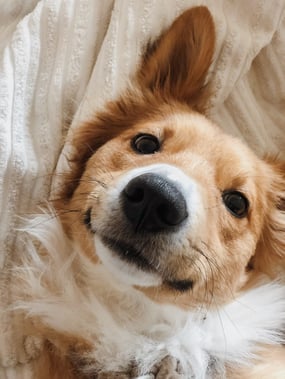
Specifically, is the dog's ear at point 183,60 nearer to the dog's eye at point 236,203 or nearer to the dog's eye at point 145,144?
the dog's eye at point 145,144

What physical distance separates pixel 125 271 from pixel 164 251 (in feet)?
0.36

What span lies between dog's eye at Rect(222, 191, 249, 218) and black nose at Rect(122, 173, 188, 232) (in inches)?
11.4

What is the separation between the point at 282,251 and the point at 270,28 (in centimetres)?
80

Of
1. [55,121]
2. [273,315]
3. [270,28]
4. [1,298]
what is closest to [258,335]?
[273,315]

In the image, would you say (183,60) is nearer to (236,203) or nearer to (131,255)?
(236,203)

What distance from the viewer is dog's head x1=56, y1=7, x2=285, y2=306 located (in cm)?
131

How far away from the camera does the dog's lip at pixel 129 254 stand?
132 centimetres

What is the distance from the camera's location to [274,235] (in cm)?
175

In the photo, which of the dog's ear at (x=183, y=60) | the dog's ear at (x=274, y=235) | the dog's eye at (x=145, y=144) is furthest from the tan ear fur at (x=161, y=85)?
the dog's ear at (x=274, y=235)

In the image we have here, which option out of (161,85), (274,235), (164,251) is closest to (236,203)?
(274,235)

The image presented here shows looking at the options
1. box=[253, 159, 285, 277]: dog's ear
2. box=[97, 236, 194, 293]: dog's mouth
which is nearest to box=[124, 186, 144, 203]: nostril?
box=[97, 236, 194, 293]: dog's mouth

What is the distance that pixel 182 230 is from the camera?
1.30 m

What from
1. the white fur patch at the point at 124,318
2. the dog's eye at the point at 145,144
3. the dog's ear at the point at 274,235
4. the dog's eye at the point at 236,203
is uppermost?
the dog's eye at the point at 145,144

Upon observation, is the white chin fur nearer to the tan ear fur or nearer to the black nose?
the black nose
